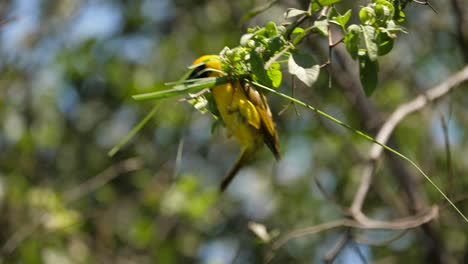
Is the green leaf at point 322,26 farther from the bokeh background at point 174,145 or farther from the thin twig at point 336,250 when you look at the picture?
the bokeh background at point 174,145

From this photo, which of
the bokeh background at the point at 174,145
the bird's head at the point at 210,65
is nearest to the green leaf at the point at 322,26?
the bird's head at the point at 210,65

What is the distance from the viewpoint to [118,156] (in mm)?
5164

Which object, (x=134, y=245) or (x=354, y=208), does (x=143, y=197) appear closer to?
(x=134, y=245)

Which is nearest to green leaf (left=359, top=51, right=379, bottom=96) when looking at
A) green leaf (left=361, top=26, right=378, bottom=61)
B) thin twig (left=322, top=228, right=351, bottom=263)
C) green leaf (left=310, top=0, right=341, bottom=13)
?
green leaf (left=361, top=26, right=378, bottom=61)

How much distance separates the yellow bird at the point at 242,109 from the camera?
2137 millimetres

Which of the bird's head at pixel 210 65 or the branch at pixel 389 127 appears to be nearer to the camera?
the bird's head at pixel 210 65

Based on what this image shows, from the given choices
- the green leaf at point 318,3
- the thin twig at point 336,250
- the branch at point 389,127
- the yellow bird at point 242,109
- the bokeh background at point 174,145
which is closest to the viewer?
the green leaf at point 318,3

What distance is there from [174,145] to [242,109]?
2.73m

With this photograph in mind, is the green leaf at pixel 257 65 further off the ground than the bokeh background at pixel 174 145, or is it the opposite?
A: the green leaf at pixel 257 65

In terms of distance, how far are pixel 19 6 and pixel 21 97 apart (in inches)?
27.2

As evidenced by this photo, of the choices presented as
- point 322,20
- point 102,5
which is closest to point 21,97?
point 102,5

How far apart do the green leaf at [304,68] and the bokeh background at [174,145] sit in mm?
2607

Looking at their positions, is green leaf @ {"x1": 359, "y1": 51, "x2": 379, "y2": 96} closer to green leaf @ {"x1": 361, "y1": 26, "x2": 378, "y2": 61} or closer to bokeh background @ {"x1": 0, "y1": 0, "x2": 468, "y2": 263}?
green leaf @ {"x1": 361, "y1": 26, "x2": 378, "y2": 61}

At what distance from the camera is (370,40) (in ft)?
4.96
